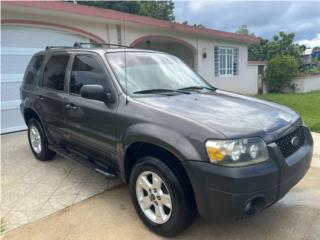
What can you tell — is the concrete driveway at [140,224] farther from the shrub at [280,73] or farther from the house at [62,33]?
the shrub at [280,73]

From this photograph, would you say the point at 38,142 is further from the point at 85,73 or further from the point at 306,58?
the point at 306,58

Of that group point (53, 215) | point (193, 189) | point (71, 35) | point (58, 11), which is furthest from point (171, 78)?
point (71, 35)

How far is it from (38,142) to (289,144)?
4243 mm

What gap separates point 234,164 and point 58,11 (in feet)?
23.3

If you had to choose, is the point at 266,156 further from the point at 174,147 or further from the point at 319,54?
the point at 319,54

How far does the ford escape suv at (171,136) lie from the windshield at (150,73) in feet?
0.05

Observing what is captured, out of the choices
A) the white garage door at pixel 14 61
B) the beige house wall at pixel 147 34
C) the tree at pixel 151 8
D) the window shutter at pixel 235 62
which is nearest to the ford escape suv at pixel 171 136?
the white garage door at pixel 14 61

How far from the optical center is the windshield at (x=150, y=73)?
3.54 m

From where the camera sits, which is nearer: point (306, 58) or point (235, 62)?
point (235, 62)

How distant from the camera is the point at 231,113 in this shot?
2.95 m

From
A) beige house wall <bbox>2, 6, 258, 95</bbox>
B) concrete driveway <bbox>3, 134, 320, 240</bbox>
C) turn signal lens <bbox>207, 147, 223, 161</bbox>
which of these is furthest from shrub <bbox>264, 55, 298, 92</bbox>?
turn signal lens <bbox>207, 147, 223, 161</bbox>

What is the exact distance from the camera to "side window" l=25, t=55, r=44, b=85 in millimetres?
5168

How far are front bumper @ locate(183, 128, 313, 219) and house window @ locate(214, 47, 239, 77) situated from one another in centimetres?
1297

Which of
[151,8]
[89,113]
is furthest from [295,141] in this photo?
[151,8]
